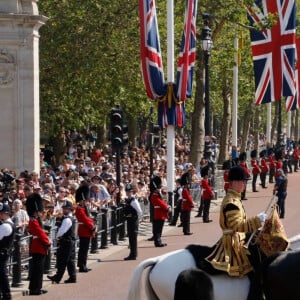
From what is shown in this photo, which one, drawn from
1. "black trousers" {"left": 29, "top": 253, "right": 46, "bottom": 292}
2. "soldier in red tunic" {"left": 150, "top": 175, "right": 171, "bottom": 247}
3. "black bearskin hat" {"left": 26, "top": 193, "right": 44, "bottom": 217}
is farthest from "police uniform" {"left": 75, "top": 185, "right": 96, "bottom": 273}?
"soldier in red tunic" {"left": 150, "top": 175, "right": 171, "bottom": 247}

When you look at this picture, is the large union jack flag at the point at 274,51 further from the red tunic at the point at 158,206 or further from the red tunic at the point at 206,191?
the red tunic at the point at 158,206

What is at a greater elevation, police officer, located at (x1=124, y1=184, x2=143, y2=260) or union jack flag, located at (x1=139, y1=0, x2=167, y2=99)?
union jack flag, located at (x1=139, y1=0, x2=167, y2=99)

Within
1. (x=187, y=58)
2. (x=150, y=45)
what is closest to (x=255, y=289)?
(x=150, y=45)

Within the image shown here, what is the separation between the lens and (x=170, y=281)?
11.5m

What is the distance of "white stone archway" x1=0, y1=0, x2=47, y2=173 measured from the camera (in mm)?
29172

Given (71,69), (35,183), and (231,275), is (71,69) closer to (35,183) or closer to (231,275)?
(35,183)

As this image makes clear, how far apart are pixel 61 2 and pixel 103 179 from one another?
11844mm

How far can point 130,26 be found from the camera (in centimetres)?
3794

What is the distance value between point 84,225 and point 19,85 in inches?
379

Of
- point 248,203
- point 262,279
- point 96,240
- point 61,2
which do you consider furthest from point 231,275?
point 61,2

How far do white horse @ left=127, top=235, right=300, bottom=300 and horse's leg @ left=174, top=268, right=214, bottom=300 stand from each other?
0.11 metres

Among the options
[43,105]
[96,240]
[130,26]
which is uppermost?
[130,26]

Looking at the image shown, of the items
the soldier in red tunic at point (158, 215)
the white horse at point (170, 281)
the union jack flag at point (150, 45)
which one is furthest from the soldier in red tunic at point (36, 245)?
the union jack flag at point (150, 45)

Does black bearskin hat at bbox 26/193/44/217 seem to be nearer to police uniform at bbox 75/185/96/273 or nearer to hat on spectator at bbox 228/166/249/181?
police uniform at bbox 75/185/96/273
